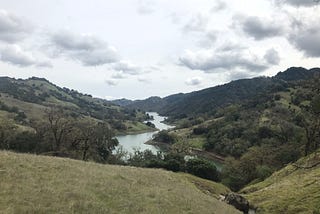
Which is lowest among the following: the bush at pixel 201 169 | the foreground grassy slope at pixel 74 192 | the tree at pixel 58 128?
the bush at pixel 201 169

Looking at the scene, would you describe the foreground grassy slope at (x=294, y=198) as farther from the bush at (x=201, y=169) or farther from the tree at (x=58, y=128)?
the tree at (x=58, y=128)

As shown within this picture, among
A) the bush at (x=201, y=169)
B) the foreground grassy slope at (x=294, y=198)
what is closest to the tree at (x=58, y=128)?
the bush at (x=201, y=169)

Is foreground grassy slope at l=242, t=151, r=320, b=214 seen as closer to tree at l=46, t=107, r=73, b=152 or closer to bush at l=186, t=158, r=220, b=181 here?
bush at l=186, t=158, r=220, b=181

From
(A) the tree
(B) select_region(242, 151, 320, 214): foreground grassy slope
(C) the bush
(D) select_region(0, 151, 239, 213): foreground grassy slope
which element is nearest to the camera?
(D) select_region(0, 151, 239, 213): foreground grassy slope

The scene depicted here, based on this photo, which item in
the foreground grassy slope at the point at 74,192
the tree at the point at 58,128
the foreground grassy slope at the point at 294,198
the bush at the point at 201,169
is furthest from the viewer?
the tree at the point at 58,128

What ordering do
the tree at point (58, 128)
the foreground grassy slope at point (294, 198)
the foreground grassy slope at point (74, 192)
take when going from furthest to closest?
the tree at point (58, 128) → the foreground grassy slope at point (294, 198) → the foreground grassy slope at point (74, 192)

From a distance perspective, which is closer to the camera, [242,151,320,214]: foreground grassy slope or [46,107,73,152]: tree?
[242,151,320,214]: foreground grassy slope

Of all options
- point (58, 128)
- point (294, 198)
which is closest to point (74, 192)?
point (294, 198)

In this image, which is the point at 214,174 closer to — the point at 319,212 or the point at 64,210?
the point at 319,212

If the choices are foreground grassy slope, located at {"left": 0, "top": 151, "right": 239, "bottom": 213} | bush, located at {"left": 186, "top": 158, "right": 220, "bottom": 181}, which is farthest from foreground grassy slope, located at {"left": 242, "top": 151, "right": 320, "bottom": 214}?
bush, located at {"left": 186, "top": 158, "right": 220, "bottom": 181}

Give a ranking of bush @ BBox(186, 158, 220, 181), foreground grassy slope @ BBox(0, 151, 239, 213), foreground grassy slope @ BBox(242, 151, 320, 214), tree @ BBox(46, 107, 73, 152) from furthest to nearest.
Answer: tree @ BBox(46, 107, 73, 152) < bush @ BBox(186, 158, 220, 181) < foreground grassy slope @ BBox(242, 151, 320, 214) < foreground grassy slope @ BBox(0, 151, 239, 213)

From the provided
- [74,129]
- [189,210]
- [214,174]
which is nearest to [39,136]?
[74,129]

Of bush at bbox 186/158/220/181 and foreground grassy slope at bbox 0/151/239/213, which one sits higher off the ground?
foreground grassy slope at bbox 0/151/239/213

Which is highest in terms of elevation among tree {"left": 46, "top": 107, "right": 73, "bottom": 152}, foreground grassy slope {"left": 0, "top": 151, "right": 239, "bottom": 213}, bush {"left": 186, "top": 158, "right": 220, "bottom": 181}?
tree {"left": 46, "top": 107, "right": 73, "bottom": 152}
